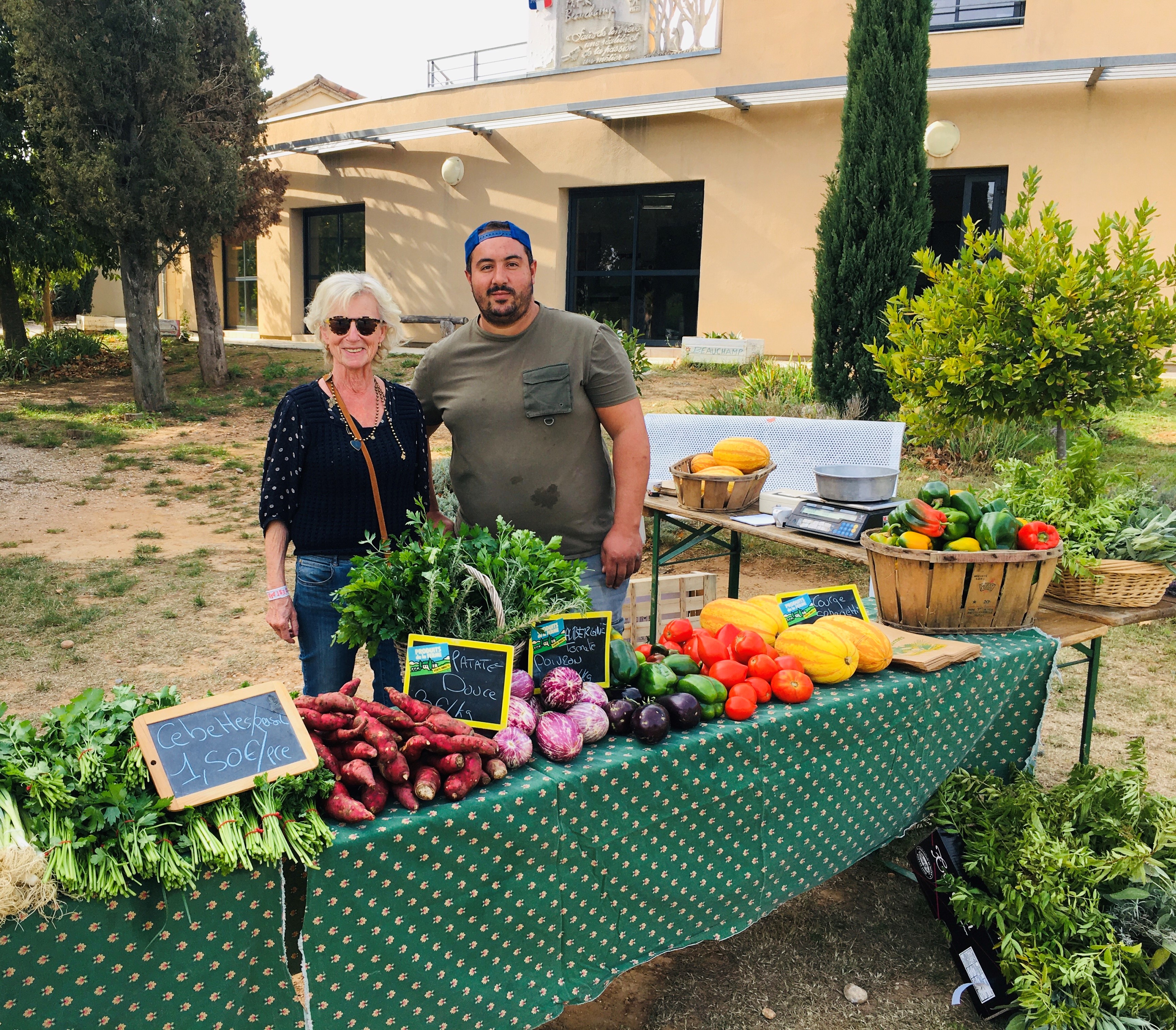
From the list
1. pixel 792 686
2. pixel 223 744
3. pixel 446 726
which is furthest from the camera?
pixel 792 686

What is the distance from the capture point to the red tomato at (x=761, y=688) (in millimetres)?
2574

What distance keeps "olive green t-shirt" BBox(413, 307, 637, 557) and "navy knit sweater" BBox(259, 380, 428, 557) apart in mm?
363

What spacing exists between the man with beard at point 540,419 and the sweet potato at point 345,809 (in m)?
1.37

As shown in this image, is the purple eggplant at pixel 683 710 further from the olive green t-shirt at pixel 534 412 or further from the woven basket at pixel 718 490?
the woven basket at pixel 718 490

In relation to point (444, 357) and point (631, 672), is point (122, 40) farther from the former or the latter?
point (631, 672)

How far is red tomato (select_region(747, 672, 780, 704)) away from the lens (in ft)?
8.45

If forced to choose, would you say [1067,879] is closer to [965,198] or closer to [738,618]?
[738,618]

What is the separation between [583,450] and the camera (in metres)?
3.25

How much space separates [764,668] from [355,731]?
1213 mm

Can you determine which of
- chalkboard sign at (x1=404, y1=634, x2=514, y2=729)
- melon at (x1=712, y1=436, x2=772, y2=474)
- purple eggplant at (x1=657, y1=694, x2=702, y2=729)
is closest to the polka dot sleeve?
chalkboard sign at (x1=404, y1=634, x2=514, y2=729)

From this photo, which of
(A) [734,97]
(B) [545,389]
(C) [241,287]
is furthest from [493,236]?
(C) [241,287]

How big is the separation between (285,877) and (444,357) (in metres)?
1.93

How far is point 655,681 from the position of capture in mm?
2477

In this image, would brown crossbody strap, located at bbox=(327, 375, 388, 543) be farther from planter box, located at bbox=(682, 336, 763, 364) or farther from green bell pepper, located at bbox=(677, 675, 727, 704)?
planter box, located at bbox=(682, 336, 763, 364)
